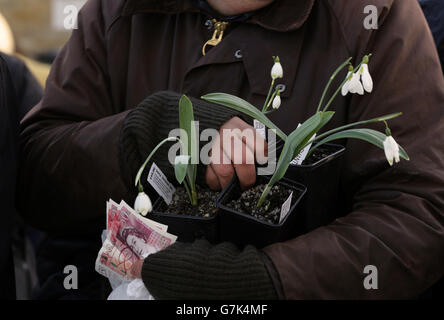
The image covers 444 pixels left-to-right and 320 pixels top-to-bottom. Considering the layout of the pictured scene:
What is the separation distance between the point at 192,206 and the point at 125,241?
15 centimetres

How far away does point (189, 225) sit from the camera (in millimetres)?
937

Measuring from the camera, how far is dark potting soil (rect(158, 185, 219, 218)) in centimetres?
98

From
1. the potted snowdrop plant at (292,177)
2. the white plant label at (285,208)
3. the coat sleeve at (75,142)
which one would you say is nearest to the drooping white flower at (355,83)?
the potted snowdrop plant at (292,177)

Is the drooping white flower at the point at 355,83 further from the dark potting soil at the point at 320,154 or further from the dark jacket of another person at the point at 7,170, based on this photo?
the dark jacket of another person at the point at 7,170

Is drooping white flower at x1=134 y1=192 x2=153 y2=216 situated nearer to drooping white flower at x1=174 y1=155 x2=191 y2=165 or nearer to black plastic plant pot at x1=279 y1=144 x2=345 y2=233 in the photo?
drooping white flower at x1=174 y1=155 x2=191 y2=165

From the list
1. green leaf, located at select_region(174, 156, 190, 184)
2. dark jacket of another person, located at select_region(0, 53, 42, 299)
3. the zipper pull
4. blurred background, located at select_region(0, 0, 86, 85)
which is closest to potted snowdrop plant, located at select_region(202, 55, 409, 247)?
green leaf, located at select_region(174, 156, 190, 184)

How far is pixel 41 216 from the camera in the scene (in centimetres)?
132

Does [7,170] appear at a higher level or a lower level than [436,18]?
lower

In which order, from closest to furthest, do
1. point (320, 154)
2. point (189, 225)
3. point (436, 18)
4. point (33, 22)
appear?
point (189, 225)
point (320, 154)
point (436, 18)
point (33, 22)

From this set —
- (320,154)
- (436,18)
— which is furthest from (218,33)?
(436,18)

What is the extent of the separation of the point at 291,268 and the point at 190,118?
0.34 metres

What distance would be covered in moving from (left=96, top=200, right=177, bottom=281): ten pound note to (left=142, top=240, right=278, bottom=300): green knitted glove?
1.8 inches

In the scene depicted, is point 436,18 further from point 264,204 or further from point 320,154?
point 264,204
